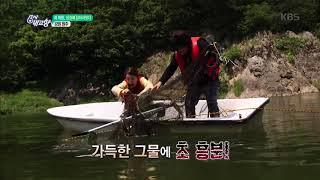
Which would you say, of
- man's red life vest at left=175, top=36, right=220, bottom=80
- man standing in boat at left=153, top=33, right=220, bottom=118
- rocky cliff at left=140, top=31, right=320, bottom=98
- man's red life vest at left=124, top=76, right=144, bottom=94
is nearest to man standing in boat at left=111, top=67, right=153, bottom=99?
man's red life vest at left=124, top=76, right=144, bottom=94

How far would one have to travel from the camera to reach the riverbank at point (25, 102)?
26989mm

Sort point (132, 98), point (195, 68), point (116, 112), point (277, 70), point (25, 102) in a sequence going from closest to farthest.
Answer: point (132, 98)
point (195, 68)
point (116, 112)
point (277, 70)
point (25, 102)

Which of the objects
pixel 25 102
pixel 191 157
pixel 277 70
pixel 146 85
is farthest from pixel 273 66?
pixel 191 157

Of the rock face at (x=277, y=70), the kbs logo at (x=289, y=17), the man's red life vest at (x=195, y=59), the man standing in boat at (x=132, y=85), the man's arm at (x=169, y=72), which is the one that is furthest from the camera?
the kbs logo at (x=289, y=17)

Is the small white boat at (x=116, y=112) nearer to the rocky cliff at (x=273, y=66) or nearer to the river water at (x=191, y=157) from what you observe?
the river water at (x=191, y=157)

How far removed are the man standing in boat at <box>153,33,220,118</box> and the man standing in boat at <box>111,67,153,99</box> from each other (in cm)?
26

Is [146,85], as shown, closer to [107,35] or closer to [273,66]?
[273,66]

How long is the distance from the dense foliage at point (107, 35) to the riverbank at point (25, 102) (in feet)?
5.75

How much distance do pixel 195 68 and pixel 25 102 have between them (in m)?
23.1

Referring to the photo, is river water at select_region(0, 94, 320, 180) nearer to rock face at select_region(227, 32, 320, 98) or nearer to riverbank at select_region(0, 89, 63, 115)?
riverbank at select_region(0, 89, 63, 115)

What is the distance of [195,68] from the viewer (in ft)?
33.0

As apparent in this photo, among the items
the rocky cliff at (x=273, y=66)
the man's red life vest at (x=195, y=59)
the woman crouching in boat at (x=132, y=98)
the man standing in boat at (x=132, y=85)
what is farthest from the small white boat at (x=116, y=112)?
the rocky cliff at (x=273, y=66)

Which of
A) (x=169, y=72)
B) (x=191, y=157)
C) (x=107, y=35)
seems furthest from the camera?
(x=107, y=35)

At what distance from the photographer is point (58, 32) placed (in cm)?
3841
